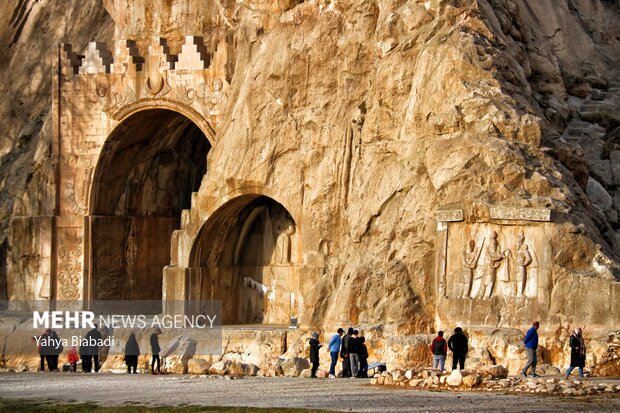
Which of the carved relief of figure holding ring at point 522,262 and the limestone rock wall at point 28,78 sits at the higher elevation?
the limestone rock wall at point 28,78

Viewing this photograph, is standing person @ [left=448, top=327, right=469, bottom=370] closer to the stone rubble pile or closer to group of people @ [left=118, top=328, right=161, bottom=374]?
the stone rubble pile

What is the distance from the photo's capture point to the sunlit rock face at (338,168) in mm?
37031

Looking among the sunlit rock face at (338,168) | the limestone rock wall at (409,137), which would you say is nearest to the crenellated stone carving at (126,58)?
the sunlit rock face at (338,168)

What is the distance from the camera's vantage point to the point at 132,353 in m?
40.8

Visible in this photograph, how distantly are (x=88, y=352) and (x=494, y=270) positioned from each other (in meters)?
11.2

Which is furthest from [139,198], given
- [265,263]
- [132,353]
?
[132,353]

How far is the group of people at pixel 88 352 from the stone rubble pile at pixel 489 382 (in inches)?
326

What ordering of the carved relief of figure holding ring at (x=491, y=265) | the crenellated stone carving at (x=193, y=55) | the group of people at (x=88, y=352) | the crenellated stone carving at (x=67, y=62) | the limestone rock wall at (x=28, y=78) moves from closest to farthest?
the carved relief of figure holding ring at (x=491, y=265)
the group of people at (x=88, y=352)
the crenellated stone carving at (x=193, y=55)
the crenellated stone carving at (x=67, y=62)
the limestone rock wall at (x=28, y=78)

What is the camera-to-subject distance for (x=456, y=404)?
96.5ft

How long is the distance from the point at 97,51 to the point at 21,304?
26.7 feet

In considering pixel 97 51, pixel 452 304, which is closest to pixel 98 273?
pixel 97 51

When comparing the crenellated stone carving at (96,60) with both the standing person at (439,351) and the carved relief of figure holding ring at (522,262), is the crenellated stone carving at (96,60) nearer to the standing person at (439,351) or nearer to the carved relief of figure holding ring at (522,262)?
the carved relief of figure holding ring at (522,262)

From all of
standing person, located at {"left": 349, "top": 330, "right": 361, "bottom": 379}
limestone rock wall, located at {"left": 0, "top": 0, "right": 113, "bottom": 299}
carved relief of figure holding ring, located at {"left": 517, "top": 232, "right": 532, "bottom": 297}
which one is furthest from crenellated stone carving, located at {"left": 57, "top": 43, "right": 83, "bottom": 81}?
carved relief of figure holding ring, located at {"left": 517, "top": 232, "right": 532, "bottom": 297}

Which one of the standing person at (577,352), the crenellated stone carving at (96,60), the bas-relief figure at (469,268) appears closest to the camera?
the standing person at (577,352)
